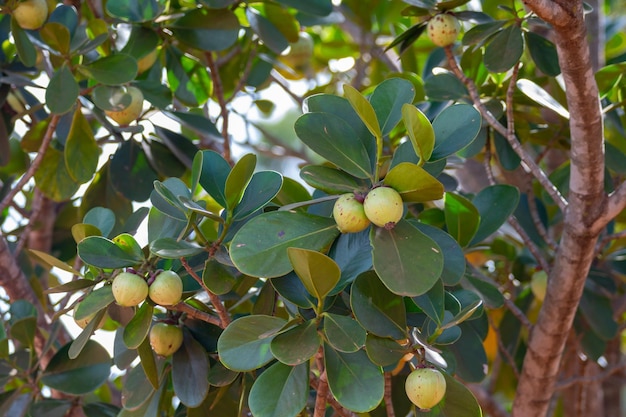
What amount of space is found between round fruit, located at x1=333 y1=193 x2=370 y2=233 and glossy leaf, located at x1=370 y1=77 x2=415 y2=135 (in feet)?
0.43

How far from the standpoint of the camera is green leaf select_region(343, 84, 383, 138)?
77 cm

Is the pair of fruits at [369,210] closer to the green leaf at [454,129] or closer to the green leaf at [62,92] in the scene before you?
the green leaf at [454,129]

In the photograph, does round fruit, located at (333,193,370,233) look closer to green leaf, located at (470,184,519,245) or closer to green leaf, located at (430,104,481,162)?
green leaf, located at (430,104,481,162)

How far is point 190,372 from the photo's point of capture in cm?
97

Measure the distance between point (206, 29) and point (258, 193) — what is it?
582 millimetres

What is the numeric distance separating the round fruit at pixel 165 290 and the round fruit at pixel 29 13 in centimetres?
61

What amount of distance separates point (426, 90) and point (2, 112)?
0.77 m

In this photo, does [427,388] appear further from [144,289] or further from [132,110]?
[132,110]

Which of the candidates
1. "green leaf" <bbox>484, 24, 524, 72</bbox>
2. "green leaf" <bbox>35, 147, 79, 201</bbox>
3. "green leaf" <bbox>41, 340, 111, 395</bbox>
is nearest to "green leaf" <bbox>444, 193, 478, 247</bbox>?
"green leaf" <bbox>484, 24, 524, 72</bbox>

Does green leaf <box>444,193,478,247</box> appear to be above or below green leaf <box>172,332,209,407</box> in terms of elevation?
above

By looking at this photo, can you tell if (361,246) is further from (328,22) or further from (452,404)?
(328,22)

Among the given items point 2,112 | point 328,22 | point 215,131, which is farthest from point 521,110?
point 2,112

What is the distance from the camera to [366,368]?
824 millimetres

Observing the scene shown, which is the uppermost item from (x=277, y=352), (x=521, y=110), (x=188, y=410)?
(x=277, y=352)
